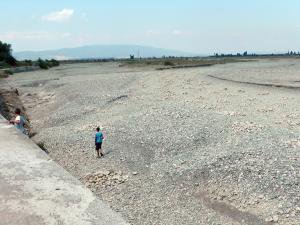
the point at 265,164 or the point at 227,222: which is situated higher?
the point at 265,164

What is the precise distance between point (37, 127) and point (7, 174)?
17.0m

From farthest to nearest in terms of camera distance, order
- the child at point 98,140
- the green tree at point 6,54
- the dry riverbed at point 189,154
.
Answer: the green tree at point 6,54 → the child at point 98,140 → the dry riverbed at point 189,154

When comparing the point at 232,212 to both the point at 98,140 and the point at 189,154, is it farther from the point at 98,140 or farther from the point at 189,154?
the point at 98,140

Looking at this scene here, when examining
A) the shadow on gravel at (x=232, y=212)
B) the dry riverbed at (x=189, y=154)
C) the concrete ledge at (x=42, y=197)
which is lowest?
the shadow on gravel at (x=232, y=212)

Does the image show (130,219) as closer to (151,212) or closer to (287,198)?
(151,212)

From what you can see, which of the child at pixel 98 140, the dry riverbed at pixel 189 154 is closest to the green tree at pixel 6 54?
the dry riverbed at pixel 189 154

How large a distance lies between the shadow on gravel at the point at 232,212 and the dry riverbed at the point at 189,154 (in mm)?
31

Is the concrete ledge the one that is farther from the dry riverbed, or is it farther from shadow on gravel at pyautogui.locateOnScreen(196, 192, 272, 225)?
shadow on gravel at pyautogui.locateOnScreen(196, 192, 272, 225)

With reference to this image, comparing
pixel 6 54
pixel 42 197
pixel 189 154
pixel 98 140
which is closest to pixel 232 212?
pixel 189 154

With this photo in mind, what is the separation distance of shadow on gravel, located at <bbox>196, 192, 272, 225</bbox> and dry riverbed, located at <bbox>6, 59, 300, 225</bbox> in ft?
0.10

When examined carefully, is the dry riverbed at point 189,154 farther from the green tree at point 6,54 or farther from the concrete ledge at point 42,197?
the green tree at point 6,54

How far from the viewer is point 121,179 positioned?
17938mm

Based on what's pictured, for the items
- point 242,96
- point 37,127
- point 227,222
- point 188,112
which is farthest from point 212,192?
point 242,96

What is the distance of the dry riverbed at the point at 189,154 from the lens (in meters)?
15.0
